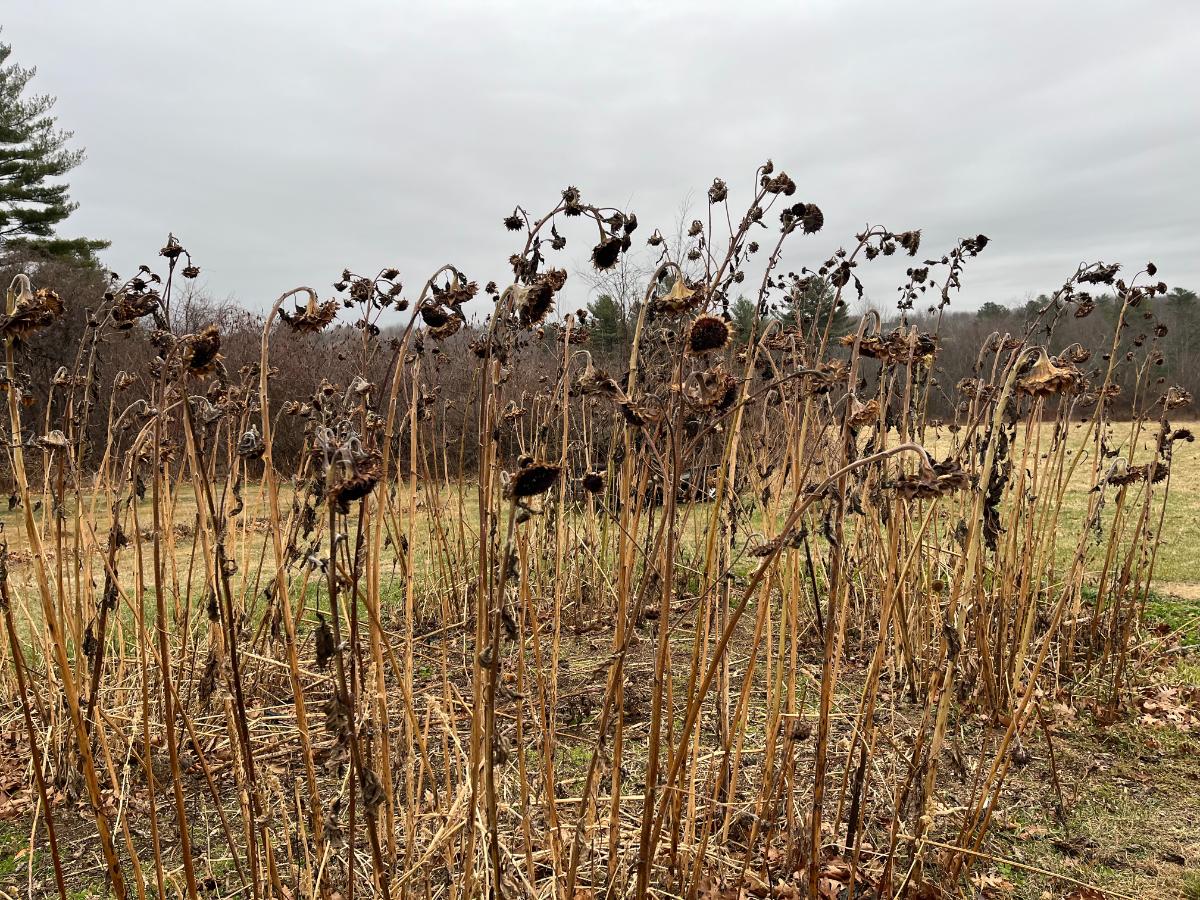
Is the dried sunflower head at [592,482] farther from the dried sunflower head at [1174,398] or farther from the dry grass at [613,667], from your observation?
the dried sunflower head at [1174,398]

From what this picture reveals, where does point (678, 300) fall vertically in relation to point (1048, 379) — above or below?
above

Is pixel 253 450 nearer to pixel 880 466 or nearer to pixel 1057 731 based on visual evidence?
pixel 880 466

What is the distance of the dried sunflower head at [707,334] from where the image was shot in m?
1.43

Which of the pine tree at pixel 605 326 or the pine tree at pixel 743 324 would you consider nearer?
the pine tree at pixel 743 324

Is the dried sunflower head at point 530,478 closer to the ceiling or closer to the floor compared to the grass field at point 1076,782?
closer to the ceiling

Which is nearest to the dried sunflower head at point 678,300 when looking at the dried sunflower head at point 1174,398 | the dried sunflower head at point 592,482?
the dried sunflower head at point 592,482

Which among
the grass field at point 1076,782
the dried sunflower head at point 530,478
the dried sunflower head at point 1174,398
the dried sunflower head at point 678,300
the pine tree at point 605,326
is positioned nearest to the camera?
the dried sunflower head at point 530,478

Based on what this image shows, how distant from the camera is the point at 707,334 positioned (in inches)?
56.8

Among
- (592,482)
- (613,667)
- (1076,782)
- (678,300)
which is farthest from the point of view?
(1076,782)

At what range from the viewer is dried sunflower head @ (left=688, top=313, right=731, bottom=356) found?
1428 mm

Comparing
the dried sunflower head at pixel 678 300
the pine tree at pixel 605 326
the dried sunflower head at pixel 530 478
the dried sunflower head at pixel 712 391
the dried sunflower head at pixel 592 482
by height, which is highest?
the pine tree at pixel 605 326

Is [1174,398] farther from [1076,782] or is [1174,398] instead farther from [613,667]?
[613,667]

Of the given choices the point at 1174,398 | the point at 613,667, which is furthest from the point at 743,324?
the point at 613,667

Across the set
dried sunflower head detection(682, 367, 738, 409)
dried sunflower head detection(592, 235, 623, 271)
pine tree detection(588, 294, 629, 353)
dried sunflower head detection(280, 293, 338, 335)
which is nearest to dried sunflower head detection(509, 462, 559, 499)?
dried sunflower head detection(682, 367, 738, 409)
